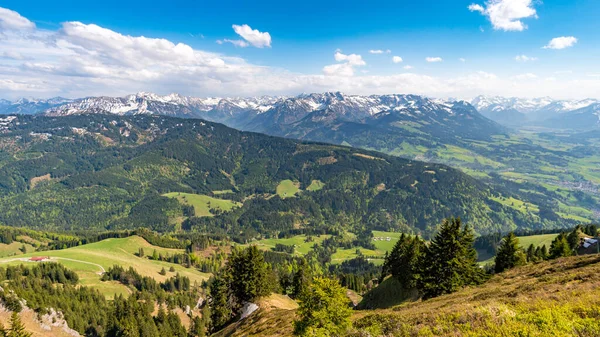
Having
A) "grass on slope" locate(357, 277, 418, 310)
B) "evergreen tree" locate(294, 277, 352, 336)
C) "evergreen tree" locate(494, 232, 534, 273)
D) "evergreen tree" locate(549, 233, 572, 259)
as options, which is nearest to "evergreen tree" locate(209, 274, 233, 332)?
"grass on slope" locate(357, 277, 418, 310)

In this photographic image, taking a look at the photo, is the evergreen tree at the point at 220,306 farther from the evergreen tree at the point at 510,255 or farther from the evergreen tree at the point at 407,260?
the evergreen tree at the point at 510,255

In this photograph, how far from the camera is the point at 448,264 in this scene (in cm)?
5688

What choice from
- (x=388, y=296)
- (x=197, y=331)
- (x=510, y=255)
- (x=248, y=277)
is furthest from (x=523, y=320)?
(x=197, y=331)

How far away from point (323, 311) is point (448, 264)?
38005mm

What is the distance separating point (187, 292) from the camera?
18925 centimetres

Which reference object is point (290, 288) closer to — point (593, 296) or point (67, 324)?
point (67, 324)

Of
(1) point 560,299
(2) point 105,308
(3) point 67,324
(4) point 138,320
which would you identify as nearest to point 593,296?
(1) point 560,299

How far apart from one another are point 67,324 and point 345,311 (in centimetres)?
15086

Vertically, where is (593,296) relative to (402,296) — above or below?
above

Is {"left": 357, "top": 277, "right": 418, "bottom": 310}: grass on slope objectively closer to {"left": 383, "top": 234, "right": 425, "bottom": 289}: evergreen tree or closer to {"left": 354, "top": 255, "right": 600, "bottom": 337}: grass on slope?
{"left": 383, "top": 234, "right": 425, "bottom": 289}: evergreen tree

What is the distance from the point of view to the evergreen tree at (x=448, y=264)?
56.9m

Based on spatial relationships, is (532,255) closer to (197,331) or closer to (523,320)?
(523,320)

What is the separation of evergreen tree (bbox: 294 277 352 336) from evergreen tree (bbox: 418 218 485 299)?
3530cm

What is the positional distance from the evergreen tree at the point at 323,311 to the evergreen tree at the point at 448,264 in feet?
116
